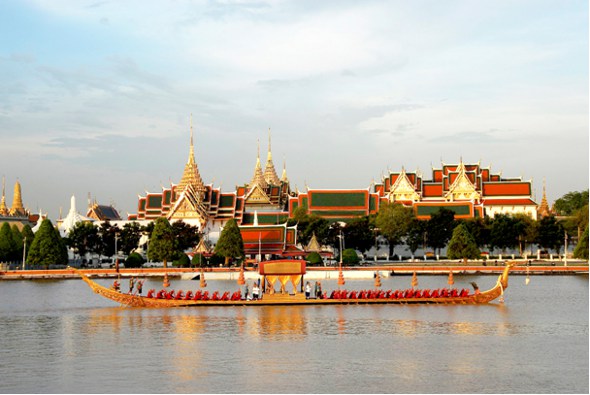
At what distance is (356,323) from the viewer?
42.5 m

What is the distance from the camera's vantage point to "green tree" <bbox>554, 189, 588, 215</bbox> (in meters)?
130

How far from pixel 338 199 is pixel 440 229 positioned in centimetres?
2227

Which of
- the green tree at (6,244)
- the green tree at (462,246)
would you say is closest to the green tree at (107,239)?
the green tree at (6,244)

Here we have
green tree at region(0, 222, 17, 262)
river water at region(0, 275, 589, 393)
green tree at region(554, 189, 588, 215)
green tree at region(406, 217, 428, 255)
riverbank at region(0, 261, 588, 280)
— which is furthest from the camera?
green tree at region(554, 189, 588, 215)

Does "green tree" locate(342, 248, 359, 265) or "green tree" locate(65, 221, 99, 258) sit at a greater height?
"green tree" locate(65, 221, 99, 258)

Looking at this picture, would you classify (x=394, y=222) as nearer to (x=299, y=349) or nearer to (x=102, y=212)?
(x=102, y=212)

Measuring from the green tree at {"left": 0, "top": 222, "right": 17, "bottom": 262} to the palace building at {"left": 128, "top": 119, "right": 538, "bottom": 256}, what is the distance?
24.7 m

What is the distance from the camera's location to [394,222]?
330 feet

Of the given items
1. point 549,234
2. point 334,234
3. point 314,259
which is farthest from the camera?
point 334,234

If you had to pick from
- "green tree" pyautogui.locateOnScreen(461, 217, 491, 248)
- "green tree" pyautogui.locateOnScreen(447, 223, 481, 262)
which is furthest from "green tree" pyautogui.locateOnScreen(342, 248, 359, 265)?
"green tree" pyautogui.locateOnScreen(461, 217, 491, 248)

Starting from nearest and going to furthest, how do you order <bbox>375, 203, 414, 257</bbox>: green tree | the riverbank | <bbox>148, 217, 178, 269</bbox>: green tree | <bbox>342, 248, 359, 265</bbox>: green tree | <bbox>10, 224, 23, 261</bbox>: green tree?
the riverbank → <bbox>148, 217, 178, 269</bbox>: green tree → <bbox>342, 248, 359, 265</bbox>: green tree → <bbox>10, 224, 23, 261</bbox>: green tree → <bbox>375, 203, 414, 257</bbox>: green tree

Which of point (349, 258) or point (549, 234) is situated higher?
point (549, 234)

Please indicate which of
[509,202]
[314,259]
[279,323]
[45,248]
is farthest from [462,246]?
[279,323]

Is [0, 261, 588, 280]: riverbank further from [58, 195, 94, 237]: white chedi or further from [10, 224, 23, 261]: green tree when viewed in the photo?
[58, 195, 94, 237]: white chedi
